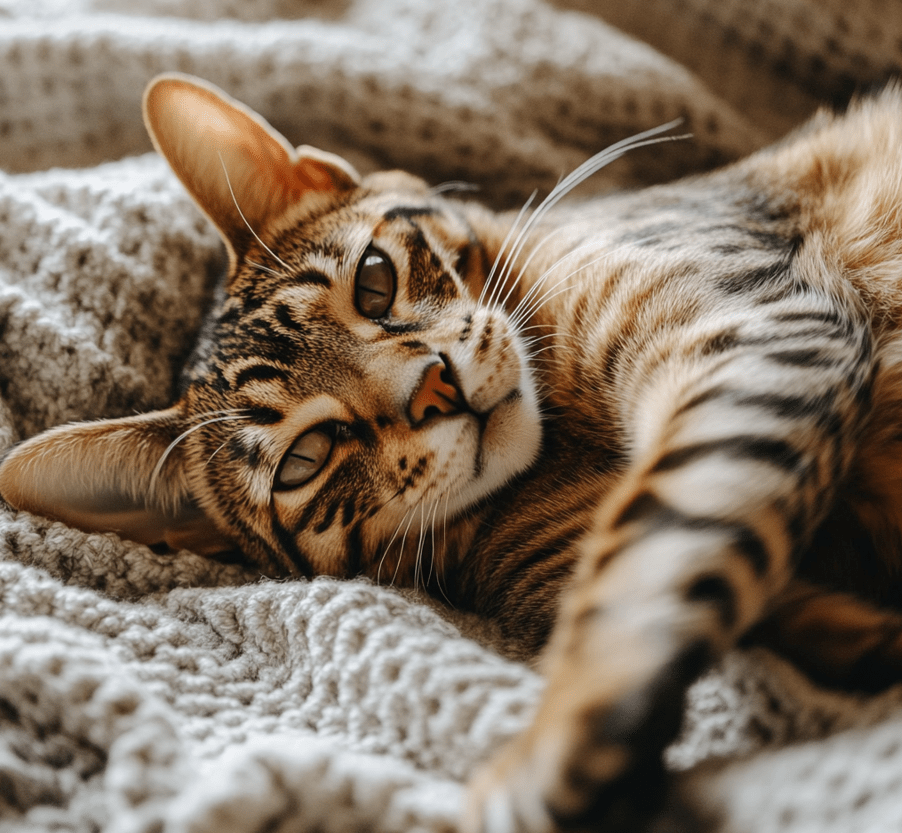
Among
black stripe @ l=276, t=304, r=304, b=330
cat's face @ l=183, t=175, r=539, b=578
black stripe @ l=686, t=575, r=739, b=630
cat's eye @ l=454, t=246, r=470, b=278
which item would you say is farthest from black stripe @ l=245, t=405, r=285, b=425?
black stripe @ l=686, t=575, r=739, b=630

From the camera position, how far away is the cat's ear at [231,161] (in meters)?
1.04

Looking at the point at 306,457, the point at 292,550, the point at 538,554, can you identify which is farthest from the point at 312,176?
the point at 538,554

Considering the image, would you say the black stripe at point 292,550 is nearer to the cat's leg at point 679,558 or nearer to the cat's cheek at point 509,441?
the cat's cheek at point 509,441

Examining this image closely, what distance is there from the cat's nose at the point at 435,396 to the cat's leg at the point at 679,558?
0.80 feet

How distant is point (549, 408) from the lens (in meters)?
1.03

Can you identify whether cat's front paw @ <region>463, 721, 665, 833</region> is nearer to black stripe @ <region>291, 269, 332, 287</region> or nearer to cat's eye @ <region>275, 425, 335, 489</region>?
cat's eye @ <region>275, 425, 335, 489</region>

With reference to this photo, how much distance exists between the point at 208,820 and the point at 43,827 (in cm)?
20

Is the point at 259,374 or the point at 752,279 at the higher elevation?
the point at 752,279

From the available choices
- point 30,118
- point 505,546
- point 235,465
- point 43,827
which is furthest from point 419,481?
point 30,118

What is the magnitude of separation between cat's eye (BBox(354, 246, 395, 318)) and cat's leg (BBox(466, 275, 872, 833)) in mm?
406

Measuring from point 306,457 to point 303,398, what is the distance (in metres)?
0.08

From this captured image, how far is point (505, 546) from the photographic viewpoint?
0.98 metres

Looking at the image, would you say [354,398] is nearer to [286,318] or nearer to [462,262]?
[286,318]

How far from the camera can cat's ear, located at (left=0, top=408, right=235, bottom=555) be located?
2.91ft
